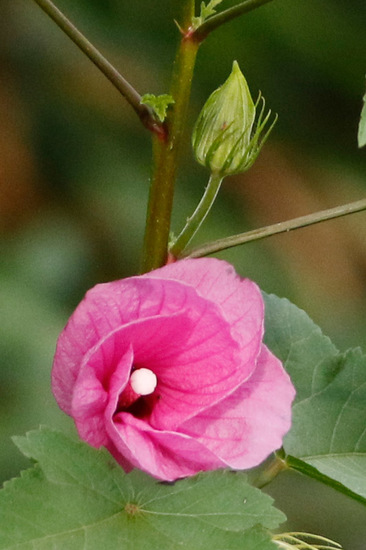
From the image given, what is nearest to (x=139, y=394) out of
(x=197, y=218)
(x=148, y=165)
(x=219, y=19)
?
(x=197, y=218)

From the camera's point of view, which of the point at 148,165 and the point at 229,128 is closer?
the point at 229,128

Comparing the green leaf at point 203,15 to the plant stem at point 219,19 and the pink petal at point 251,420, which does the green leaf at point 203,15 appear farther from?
the pink petal at point 251,420

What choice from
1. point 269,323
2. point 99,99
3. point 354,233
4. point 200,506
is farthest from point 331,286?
point 200,506

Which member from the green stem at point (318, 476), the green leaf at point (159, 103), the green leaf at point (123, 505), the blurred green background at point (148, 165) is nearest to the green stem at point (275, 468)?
the green stem at point (318, 476)

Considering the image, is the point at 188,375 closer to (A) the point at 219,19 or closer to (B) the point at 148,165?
(A) the point at 219,19

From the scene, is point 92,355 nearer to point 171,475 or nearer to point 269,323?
point 171,475

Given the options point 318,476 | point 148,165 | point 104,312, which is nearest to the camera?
point 104,312
